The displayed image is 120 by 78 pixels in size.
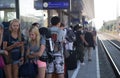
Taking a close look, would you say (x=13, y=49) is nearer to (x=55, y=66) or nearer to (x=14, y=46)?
(x=14, y=46)

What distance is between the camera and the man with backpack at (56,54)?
889 centimetres

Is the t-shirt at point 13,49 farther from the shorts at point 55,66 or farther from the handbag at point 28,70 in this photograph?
the shorts at point 55,66

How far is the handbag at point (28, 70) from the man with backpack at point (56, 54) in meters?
0.94

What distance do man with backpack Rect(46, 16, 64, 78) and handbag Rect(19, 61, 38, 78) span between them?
3.09 feet

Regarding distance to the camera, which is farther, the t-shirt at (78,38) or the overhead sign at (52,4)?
the t-shirt at (78,38)

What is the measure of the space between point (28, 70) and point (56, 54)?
1352 mm

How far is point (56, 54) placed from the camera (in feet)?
29.7

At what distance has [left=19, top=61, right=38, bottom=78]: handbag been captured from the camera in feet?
25.6

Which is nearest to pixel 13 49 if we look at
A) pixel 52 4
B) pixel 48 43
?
pixel 48 43

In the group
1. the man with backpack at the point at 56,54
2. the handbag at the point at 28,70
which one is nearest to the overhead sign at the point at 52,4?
the man with backpack at the point at 56,54

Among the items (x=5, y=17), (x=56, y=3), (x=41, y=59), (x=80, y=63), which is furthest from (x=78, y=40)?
(x=41, y=59)

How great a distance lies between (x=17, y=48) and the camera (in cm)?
805

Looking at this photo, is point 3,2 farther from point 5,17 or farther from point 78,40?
point 78,40

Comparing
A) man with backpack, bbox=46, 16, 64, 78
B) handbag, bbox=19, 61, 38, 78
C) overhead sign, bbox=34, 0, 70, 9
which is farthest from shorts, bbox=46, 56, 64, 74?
overhead sign, bbox=34, 0, 70, 9
